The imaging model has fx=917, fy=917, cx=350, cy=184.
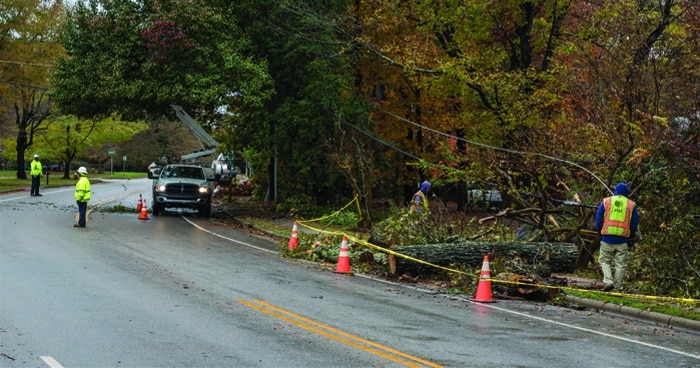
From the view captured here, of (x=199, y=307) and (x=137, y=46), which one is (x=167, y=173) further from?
(x=199, y=307)

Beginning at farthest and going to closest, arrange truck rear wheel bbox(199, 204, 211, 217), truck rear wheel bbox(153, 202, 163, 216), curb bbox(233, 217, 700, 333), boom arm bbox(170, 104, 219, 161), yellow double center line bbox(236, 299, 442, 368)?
boom arm bbox(170, 104, 219, 161)
truck rear wheel bbox(199, 204, 211, 217)
truck rear wheel bbox(153, 202, 163, 216)
curb bbox(233, 217, 700, 333)
yellow double center line bbox(236, 299, 442, 368)

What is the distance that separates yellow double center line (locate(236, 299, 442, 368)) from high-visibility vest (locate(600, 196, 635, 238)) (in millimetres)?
6169

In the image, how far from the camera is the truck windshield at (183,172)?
33156mm

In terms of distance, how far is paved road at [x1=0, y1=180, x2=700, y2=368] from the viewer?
925cm

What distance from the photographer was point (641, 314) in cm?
1350

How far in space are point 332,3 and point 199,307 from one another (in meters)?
22.9

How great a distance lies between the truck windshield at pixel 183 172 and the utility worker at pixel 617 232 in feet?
66.6

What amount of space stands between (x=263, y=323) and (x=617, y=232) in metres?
6.93

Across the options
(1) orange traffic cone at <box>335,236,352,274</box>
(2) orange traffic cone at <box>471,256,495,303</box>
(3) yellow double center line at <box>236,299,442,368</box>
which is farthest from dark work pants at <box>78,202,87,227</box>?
(2) orange traffic cone at <box>471,256,495,303</box>

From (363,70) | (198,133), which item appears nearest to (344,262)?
(198,133)

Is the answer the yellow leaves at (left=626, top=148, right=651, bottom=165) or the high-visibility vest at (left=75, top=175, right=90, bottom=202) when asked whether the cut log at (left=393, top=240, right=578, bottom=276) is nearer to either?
the yellow leaves at (left=626, top=148, right=651, bottom=165)

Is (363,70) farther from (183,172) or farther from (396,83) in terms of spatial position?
(183,172)

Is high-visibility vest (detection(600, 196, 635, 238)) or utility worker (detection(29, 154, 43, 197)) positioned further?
utility worker (detection(29, 154, 43, 197))

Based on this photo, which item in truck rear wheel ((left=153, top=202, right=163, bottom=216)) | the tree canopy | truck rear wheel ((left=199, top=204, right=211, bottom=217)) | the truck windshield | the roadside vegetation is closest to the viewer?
the roadside vegetation
